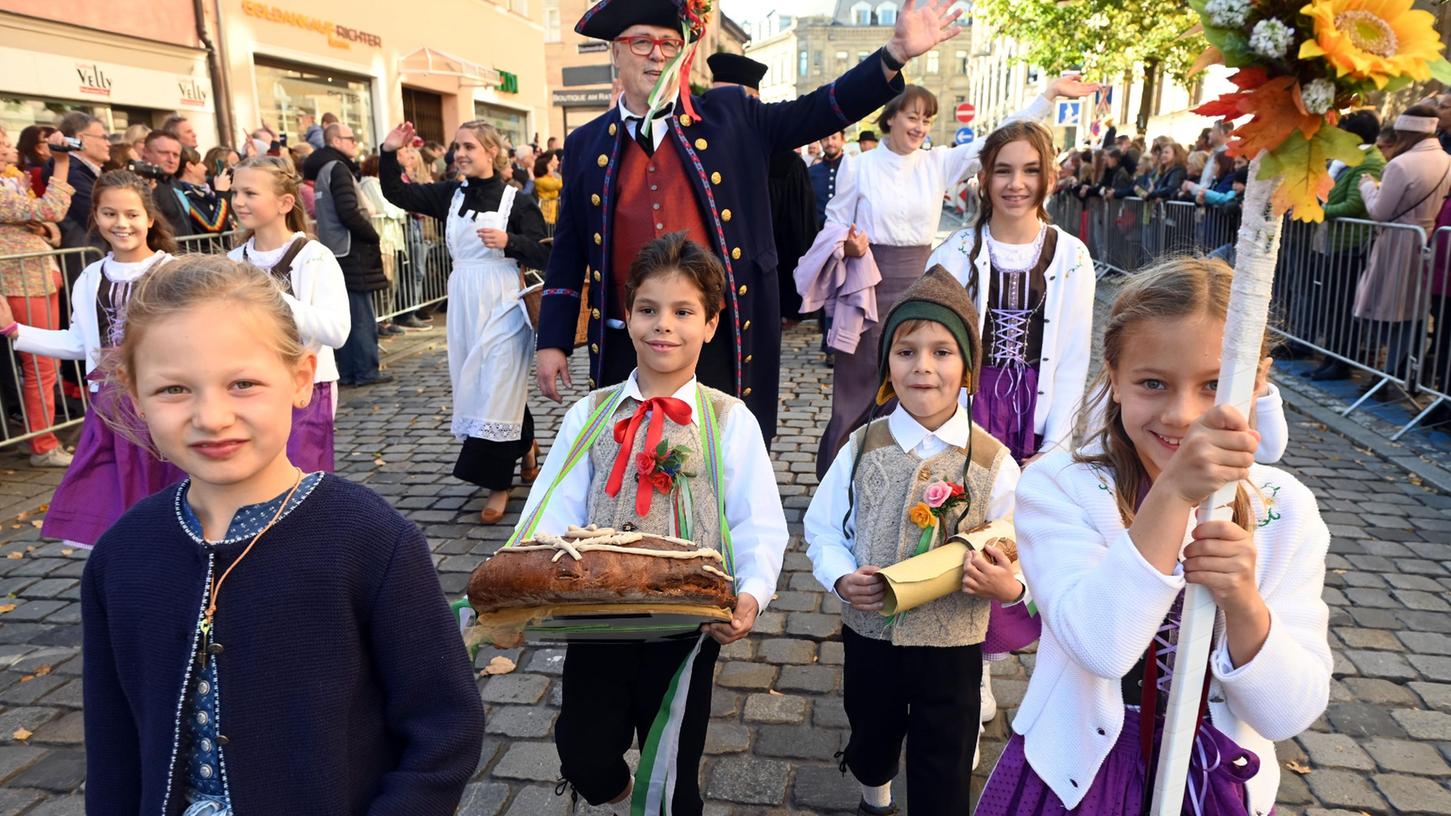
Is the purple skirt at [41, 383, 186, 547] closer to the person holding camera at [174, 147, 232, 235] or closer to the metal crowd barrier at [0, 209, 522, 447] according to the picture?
the metal crowd barrier at [0, 209, 522, 447]

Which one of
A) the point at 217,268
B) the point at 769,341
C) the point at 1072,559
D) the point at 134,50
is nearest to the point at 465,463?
the point at 769,341

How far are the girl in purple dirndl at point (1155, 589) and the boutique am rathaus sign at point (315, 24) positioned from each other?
1861 cm

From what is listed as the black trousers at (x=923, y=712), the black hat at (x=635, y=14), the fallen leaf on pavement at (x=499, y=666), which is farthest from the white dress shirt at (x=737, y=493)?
the fallen leaf on pavement at (x=499, y=666)

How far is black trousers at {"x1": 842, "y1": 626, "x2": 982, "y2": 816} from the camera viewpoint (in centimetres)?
252

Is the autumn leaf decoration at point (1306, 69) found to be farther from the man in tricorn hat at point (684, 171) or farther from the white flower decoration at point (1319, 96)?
the man in tricorn hat at point (684, 171)

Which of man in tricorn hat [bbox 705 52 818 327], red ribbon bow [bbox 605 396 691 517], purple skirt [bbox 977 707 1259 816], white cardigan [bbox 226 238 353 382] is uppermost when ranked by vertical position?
man in tricorn hat [bbox 705 52 818 327]

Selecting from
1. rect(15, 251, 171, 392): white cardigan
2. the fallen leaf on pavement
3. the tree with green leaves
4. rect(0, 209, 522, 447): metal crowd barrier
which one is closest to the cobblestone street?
the fallen leaf on pavement

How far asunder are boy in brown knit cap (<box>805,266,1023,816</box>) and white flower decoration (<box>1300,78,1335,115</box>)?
4.76ft

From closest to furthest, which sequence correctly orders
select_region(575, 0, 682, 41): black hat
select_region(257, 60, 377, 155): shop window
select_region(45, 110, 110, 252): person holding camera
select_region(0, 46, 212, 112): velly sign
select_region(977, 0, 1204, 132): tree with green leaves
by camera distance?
1. select_region(575, 0, 682, 41): black hat
2. select_region(45, 110, 110, 252): person holding camera
3. select_region(0, 46, 212, 112): velly sign
4. select_region(257, 60, 377, 155): shop window
5. select_region(977, 0, 1204, 132): tree with green leaves

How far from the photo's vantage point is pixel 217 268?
66.9 inches

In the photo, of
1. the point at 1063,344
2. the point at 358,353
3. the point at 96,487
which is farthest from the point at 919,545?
the point at 358,353

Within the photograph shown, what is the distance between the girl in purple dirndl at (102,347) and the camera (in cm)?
396

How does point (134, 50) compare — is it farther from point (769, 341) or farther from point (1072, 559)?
point (1072, 559)

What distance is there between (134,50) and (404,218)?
6.66m
